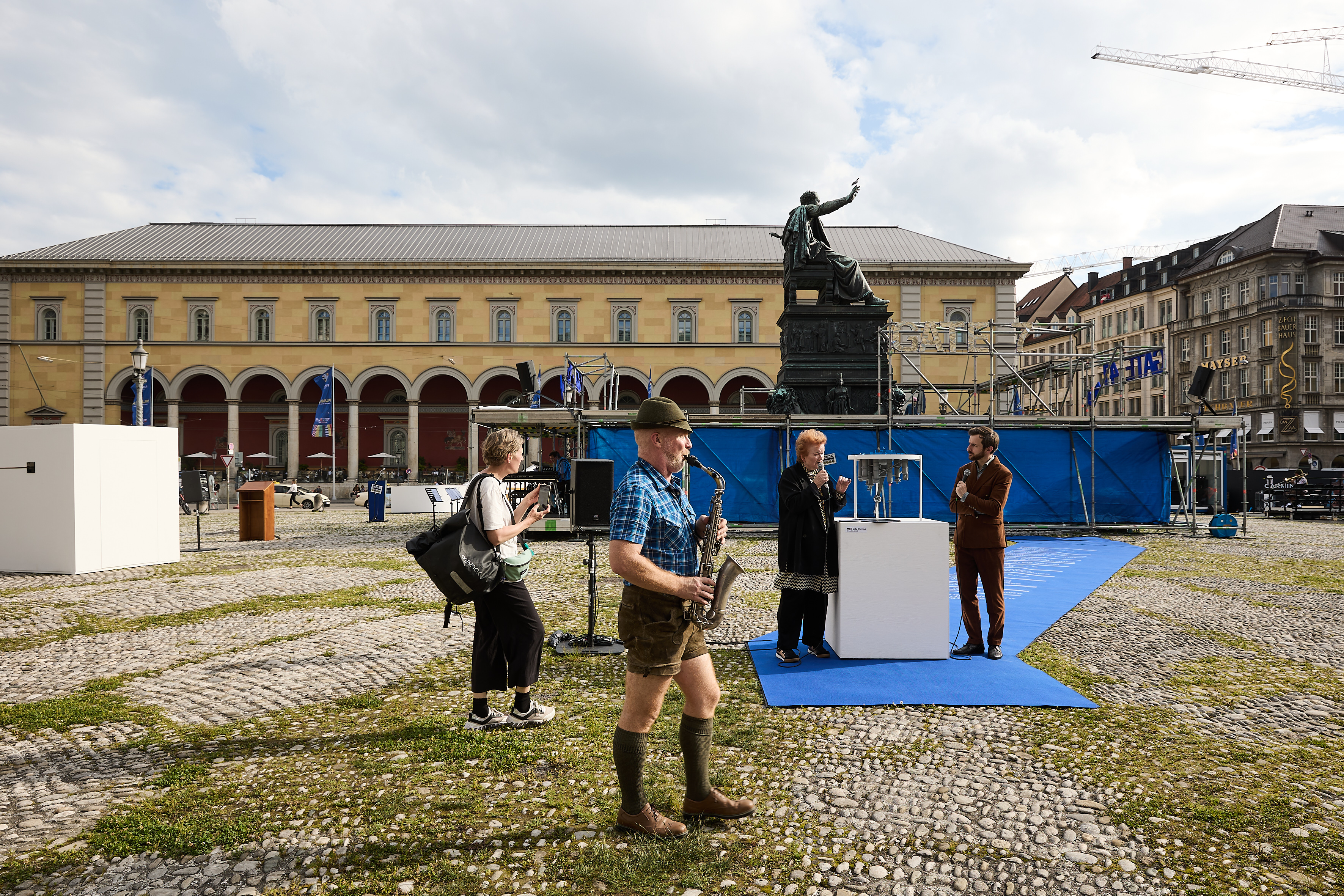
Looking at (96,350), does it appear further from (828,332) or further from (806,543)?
(806,543)

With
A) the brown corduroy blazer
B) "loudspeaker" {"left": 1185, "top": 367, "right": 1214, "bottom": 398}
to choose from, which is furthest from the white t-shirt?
"loudspeaker" {"left": 1185, "top": 367, "right": 1214, "bottom": 398}

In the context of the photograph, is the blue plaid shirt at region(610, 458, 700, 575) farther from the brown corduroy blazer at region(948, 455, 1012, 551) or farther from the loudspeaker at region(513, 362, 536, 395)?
the loudspeaker at region(513, 362, 536, 395)

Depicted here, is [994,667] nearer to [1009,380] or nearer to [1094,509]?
[1094,509]

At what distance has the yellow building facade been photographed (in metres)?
41.5

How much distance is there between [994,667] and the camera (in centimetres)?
615

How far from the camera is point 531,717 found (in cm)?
484

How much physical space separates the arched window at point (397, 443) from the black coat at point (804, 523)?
41.2m

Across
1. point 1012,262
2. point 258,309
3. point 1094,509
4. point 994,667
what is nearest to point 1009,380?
point 1094,509

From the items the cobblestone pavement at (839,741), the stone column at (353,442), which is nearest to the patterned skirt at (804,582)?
the cobblestone pavement at (839,741)

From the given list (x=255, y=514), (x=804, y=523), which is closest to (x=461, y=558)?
(x=804, y=523)

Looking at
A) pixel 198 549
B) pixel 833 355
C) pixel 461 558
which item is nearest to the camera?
pixel 461 558

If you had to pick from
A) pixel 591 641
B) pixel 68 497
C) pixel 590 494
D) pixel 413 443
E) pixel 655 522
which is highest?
pixel 413 443

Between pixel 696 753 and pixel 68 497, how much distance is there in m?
12.3

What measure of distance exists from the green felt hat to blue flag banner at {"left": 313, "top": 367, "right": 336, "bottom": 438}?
110 feet
